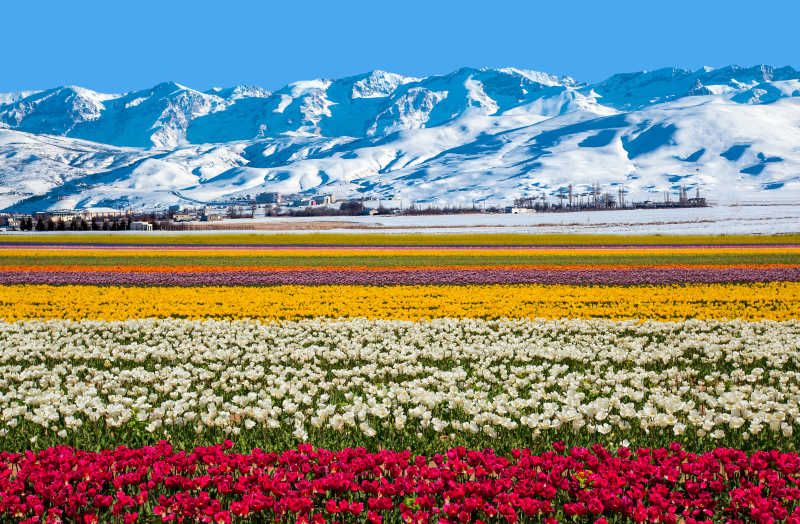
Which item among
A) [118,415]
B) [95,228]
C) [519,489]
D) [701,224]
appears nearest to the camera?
[519,489]

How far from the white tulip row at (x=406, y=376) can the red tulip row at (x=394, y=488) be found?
A: 1320 mm

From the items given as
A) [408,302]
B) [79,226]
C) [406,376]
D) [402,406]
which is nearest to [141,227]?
[79,226]

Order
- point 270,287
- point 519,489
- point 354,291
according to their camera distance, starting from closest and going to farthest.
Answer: point 519,489
point 354,291
point 270,287

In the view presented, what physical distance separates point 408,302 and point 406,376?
1173 centimetres

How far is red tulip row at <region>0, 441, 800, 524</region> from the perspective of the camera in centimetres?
602

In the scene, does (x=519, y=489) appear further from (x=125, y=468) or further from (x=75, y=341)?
(x=75, y=341)

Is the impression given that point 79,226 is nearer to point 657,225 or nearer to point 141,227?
point 141,227

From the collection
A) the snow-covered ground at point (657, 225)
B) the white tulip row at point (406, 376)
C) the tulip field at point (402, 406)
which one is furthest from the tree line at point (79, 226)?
the white tulip row at point (406, 376)

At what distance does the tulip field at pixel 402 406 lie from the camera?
6461 mm

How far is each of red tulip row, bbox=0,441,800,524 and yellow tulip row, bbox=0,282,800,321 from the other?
42.4 ft

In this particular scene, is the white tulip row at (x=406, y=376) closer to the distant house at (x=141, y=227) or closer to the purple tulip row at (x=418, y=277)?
the purple tulip row at (x=418, y=277)

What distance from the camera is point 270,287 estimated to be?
99.2 feet

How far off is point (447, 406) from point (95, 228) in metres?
134

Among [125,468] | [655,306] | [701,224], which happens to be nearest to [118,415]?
[125,468]
